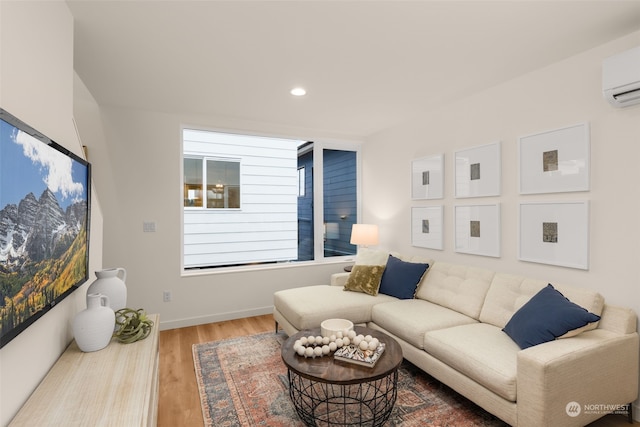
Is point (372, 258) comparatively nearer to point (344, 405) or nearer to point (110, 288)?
point (344, 405)

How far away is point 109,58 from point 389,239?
11.7 feet

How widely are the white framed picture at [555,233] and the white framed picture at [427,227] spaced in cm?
92

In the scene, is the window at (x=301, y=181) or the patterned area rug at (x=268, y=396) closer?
the patterned area rug at (x=268, y=396)

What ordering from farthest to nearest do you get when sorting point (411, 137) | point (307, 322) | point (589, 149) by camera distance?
point (411, 137), point (307, 322), point (589, 149)

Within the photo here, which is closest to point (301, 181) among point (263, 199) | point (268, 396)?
point (263, 199)

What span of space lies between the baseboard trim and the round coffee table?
1848mm

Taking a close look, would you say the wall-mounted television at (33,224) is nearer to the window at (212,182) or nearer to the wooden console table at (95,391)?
the wooden console table at (95,391)

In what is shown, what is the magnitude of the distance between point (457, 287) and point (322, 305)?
1273mm

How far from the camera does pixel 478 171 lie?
3189mm

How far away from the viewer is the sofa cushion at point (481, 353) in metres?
1.91

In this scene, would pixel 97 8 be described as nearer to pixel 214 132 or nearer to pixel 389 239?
pixel 214 132

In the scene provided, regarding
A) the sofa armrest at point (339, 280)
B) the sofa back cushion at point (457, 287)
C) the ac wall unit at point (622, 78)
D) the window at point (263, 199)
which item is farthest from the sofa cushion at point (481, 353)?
the window at point (263, 199)

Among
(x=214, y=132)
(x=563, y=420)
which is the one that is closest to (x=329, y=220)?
(x=214, y=132)

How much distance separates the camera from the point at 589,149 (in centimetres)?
235
